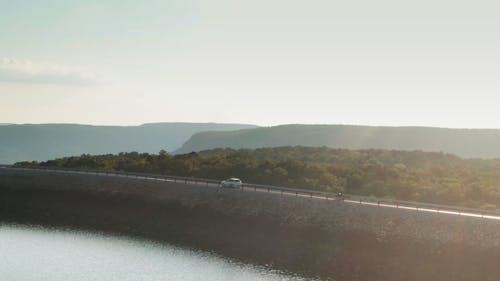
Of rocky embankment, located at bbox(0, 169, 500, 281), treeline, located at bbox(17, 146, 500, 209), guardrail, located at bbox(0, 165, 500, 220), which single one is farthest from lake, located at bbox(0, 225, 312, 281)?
treeline, located at bbox(17, 146, 500, 209)

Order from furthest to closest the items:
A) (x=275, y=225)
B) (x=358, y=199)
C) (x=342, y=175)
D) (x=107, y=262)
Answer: (x=342, y=175) → (x=358, y=199) → (x=275, y=225) → (x=107, y=262)

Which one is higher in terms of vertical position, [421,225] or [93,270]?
[421,225]

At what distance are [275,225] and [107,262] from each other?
2389 centimetres

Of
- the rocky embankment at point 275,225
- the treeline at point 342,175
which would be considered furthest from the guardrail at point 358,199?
the treeline at point 342,175

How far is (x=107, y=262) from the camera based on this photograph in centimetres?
5616

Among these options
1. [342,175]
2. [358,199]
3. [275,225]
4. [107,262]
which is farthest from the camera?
[342,175]

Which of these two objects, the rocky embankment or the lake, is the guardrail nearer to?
the rocky embankment

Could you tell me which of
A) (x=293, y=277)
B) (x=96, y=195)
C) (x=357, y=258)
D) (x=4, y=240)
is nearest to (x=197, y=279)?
(x=293, y=277)

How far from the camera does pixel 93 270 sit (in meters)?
52.3

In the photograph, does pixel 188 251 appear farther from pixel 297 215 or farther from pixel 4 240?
pixel 4 240

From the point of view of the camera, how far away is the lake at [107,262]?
50.6 m

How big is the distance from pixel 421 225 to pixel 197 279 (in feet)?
85.1

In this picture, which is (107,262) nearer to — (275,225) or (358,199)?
(275,225)

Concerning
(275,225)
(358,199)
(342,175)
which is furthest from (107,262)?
(342,175)
